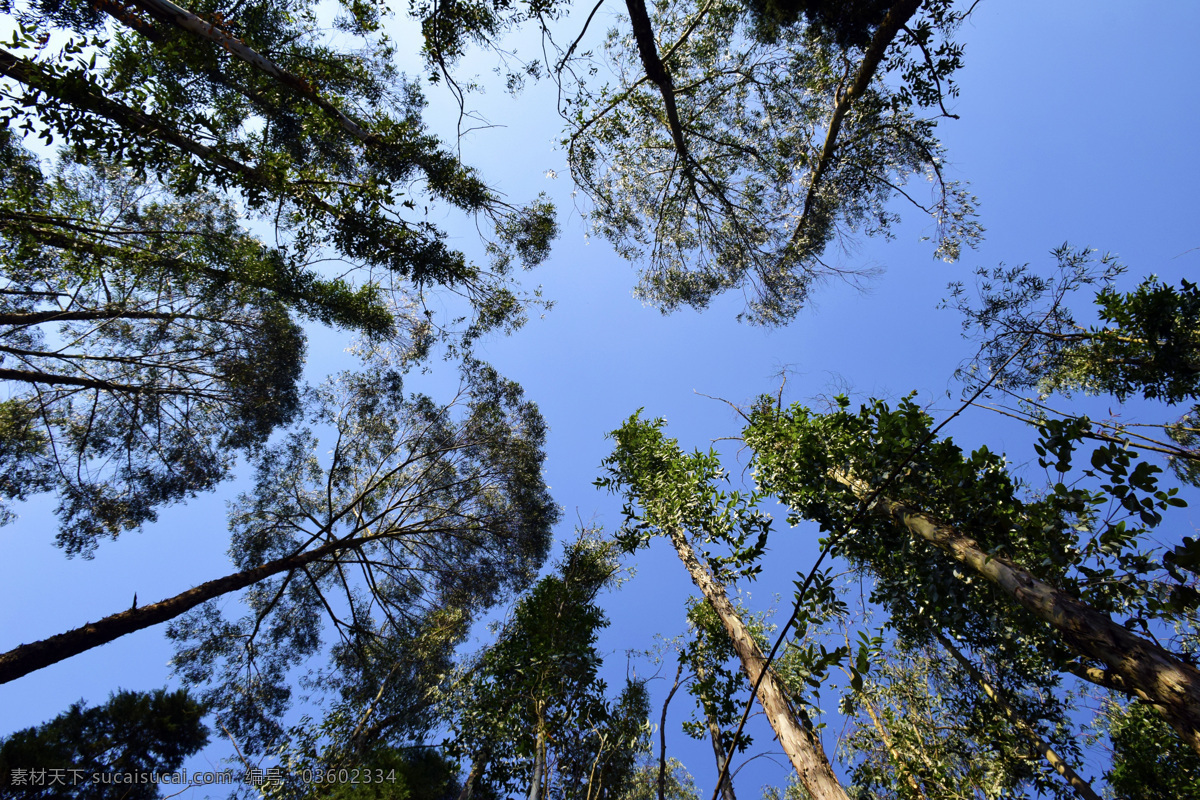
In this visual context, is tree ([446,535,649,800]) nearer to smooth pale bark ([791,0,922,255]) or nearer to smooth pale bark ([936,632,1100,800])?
smooth pale bark ([936,632,1100,800])

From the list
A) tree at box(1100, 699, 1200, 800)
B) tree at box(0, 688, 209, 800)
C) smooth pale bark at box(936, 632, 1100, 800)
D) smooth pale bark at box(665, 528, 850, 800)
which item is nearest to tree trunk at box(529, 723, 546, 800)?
smooth pale bark at box(665, 528, 850, 800)

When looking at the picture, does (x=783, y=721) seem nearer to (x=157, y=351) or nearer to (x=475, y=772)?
(x=475, y=772)

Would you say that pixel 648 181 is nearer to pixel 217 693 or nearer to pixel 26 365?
pixel 26 365

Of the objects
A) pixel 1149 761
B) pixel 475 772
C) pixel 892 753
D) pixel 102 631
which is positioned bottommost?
pixel 1149 761

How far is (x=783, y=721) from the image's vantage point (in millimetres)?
3662

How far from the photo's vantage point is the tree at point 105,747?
4.57 m

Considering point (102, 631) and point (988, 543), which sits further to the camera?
point (102, 631)

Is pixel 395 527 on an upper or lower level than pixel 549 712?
upper

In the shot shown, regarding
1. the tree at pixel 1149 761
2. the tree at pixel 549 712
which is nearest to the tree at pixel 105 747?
the tree at pixel 549 712

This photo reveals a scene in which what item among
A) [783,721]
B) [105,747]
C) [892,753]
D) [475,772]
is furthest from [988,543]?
[105,747]

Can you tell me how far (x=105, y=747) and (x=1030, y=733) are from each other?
10956 mm

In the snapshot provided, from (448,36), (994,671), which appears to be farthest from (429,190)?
(994,671)

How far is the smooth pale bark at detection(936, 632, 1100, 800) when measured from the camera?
4.82m

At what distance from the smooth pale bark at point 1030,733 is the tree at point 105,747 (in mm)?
9197
